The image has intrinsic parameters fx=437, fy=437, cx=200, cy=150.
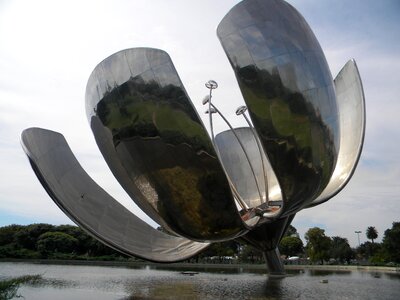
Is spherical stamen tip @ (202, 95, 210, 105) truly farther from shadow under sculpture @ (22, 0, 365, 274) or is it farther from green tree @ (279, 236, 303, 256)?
green tree @ (279, 236, 303, 256)

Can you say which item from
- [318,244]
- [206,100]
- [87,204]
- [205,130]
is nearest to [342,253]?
[318,244]

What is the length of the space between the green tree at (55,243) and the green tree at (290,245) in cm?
2703

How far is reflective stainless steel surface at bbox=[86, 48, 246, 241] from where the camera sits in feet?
28.2

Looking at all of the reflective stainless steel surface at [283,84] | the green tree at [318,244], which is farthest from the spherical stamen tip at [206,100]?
the green tree at [318,244]

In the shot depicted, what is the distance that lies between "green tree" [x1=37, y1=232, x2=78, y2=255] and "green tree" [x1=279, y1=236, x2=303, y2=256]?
2703 cm

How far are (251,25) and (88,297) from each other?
7.52 meters

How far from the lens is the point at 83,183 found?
12555 mm

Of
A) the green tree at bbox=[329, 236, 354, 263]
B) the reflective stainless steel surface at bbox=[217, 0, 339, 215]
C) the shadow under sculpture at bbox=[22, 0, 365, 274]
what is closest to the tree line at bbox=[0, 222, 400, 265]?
the green tree at bbox=[329, 236, 354, 263]

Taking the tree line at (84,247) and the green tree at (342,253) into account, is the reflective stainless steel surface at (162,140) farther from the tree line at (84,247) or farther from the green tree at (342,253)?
the green tree at (342,253)

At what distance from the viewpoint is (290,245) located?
58531mm

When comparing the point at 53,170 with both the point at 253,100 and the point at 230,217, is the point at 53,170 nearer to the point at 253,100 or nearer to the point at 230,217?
the point at 230,217

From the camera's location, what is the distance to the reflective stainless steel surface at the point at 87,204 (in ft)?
37.0

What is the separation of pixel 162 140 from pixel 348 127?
7.18 metres

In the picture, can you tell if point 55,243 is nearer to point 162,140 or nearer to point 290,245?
point 290,245
